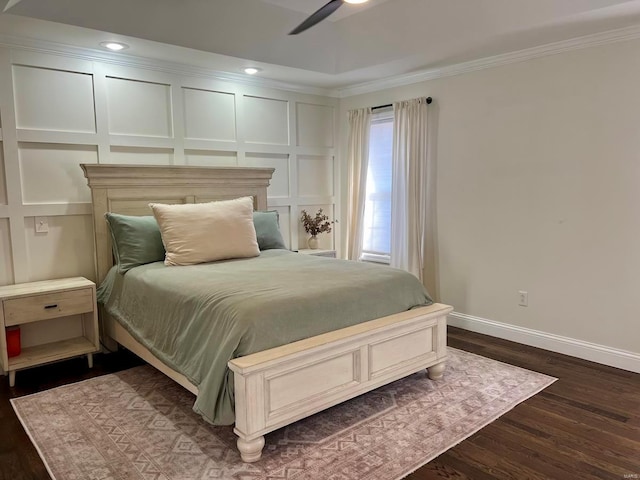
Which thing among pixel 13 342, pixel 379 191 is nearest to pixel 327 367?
pixel 13 342

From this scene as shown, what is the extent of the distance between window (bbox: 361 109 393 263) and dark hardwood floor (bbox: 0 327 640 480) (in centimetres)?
192

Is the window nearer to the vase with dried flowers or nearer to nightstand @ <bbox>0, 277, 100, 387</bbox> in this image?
the vase with dried flowers

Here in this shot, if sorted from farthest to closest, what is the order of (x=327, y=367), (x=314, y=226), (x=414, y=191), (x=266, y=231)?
(x=314, y=226) → (x=414, y=191) → (x=266, y=231) → (x=327, y=367)

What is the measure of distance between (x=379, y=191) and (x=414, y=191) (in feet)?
1.77

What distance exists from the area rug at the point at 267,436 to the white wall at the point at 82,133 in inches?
44.2

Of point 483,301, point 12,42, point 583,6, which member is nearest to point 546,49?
point 583,6

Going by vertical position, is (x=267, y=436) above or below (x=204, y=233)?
below

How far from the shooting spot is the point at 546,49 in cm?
358

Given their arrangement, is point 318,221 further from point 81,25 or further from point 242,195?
point 81,25

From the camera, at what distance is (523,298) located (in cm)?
388

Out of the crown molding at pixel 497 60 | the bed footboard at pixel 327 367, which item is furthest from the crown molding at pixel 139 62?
the bed footboard at pixel 327 367

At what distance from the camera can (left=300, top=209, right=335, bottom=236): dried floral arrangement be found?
503cm

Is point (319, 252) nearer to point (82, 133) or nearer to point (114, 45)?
point (82, 133)

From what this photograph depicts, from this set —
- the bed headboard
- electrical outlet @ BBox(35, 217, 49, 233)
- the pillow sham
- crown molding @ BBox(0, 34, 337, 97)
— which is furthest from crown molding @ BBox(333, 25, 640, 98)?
electrical outlet @ BBox(35, 217, 49, 233)
